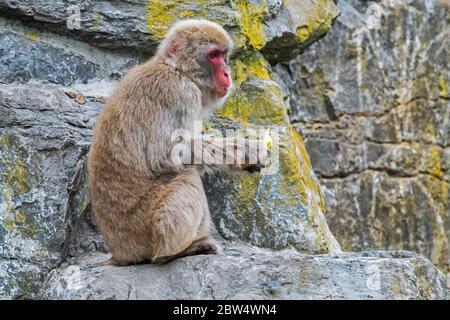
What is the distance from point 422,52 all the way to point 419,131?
749 millimetres

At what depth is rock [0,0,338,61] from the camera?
5738 mm

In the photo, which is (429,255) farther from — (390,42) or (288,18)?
(288,18)

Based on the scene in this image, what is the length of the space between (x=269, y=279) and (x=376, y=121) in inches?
148

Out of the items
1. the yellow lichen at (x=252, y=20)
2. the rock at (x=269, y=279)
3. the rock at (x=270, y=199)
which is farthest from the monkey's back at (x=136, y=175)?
the yellow lichen at (x=252, y=20)

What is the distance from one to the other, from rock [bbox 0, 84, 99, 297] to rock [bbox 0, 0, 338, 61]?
23.2 inches

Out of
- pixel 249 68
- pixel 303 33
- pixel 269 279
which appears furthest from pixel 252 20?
pixel 269 279

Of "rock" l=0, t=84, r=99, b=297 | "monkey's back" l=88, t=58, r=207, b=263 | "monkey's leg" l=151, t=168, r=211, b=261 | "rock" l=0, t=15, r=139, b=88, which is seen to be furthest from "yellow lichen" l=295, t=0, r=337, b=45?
"monkey's leg" l=151, t=168, r=211, b=261

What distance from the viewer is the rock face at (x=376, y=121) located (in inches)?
311

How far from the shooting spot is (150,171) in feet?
16.0

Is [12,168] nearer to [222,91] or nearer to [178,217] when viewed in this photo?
[178,217]

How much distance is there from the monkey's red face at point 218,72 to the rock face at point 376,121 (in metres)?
2.61

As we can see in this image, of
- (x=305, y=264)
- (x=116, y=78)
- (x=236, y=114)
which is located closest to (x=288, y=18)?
(x=236, y=114)

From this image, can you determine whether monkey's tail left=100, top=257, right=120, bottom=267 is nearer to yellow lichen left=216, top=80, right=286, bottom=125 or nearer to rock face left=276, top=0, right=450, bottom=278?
yellow lichen left=216, top=80, right=286, bottom=125

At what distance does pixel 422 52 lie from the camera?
8.12 metres
